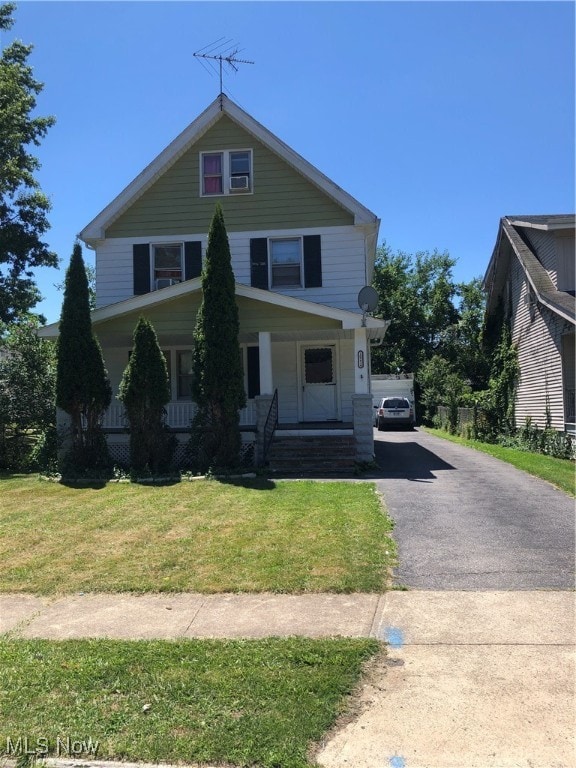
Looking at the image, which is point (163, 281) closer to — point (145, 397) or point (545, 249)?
point (145, 397)

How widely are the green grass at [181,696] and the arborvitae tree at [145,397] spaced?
307 inches

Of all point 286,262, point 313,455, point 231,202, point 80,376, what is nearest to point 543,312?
point 286,262

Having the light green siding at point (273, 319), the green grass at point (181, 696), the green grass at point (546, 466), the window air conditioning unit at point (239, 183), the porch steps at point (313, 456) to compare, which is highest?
the window air conditioning unit at point (239, 183)

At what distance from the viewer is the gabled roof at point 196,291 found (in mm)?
12945

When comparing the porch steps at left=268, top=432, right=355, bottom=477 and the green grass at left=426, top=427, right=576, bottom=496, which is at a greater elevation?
the porch steps at left=268, top=432, right=355, bottom=477

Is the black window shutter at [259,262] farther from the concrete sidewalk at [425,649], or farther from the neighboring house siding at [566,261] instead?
the concrete sidewalk at [425,649]

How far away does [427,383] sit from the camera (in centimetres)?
3316

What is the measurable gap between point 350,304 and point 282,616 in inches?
453

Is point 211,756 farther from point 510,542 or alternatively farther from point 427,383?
point 427,383

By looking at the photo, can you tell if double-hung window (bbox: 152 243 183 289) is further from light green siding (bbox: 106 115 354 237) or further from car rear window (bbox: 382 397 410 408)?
car rear window (bbox: 382 397 410 408)

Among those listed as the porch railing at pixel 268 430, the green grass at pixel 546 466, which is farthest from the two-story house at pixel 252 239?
the green grass at pixel 546 466

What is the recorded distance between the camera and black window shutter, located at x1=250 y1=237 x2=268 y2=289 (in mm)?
15578

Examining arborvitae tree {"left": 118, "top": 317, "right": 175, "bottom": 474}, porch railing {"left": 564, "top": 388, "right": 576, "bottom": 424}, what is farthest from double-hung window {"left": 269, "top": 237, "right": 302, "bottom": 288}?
porch railing {"left": 564, "top": 388, "right": 576, "bottom": 424}

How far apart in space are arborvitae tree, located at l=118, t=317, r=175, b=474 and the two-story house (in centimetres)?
256
